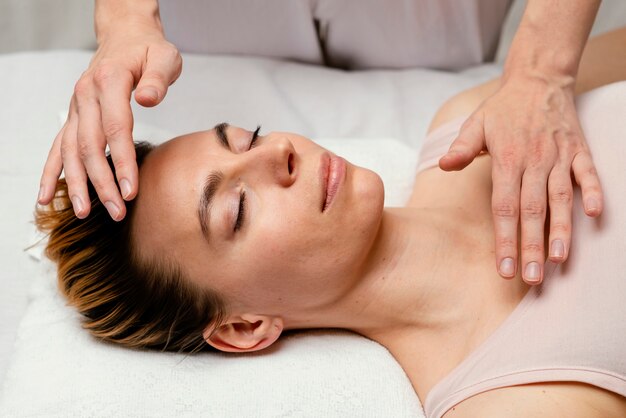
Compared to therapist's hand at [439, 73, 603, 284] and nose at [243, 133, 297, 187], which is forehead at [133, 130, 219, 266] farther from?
therapist's hand at [439, 73, 603, 284]

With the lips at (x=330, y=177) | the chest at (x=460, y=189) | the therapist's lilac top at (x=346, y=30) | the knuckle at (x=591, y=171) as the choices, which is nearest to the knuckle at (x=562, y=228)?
the knuckle at (x=591, y=171)

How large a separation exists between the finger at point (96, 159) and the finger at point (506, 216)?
592 millimetres

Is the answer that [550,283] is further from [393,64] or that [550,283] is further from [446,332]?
[393,64]

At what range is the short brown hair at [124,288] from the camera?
1327 millimetres

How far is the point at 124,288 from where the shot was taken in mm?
1343

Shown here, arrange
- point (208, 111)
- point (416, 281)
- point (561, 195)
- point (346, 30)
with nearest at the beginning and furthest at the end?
point (561, 195)
point (416, 281)
point (208, 111)
point (346, 30)

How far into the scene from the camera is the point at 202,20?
2.04m

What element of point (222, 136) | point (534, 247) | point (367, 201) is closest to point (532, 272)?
point (534, 247)

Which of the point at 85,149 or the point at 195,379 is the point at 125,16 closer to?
the point at 85,149

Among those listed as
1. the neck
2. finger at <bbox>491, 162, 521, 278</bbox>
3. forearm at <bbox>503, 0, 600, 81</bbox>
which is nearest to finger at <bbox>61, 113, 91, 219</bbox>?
the neck

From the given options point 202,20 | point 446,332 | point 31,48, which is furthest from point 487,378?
point 31,48

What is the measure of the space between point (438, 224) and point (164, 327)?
0.53 meters

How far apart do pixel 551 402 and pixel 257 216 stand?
0.53 meters

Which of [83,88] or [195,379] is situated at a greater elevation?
[83,88]
